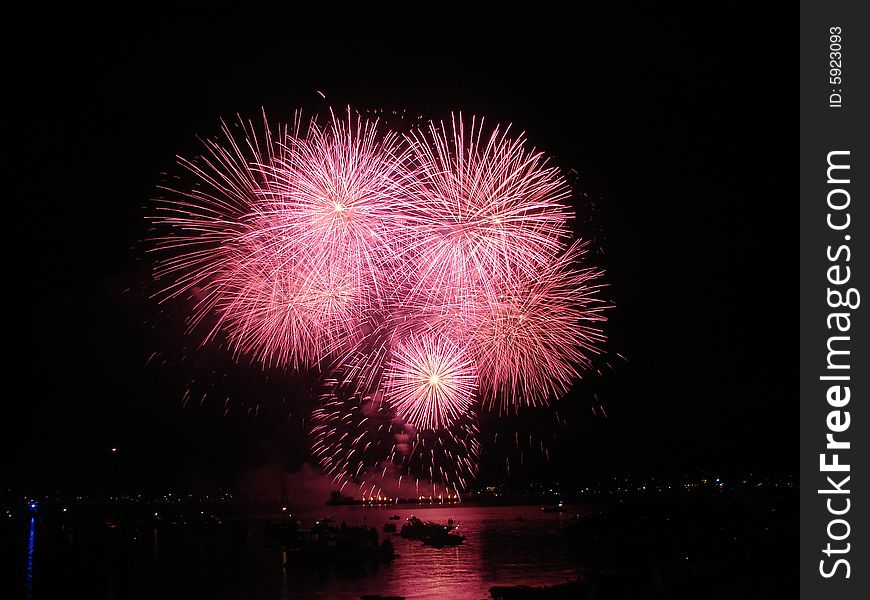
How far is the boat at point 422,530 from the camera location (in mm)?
62578

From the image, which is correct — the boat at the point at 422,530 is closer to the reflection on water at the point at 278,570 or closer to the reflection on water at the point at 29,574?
the reflection on water at the point at 278,570

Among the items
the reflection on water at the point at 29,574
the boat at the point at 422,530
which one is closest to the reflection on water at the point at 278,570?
the reflection on water at the point at 29,574

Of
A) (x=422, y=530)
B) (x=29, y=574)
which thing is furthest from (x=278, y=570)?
(x=422, y=530)

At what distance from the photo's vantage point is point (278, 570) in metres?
45.2

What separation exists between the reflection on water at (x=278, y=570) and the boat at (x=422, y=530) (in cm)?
131

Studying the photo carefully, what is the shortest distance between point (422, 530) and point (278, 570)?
23.9 meters

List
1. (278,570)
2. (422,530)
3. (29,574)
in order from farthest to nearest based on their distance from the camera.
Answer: (422,530), (278,570), (29,574)

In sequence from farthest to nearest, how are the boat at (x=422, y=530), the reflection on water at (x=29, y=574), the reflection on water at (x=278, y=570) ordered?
1. the boat at (x=422, y=530)
2. the reflection on water at (x=278, y=570)
3. the reflection on water at (x=29, y=574)

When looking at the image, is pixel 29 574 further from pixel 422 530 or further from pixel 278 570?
pixel 422 530
